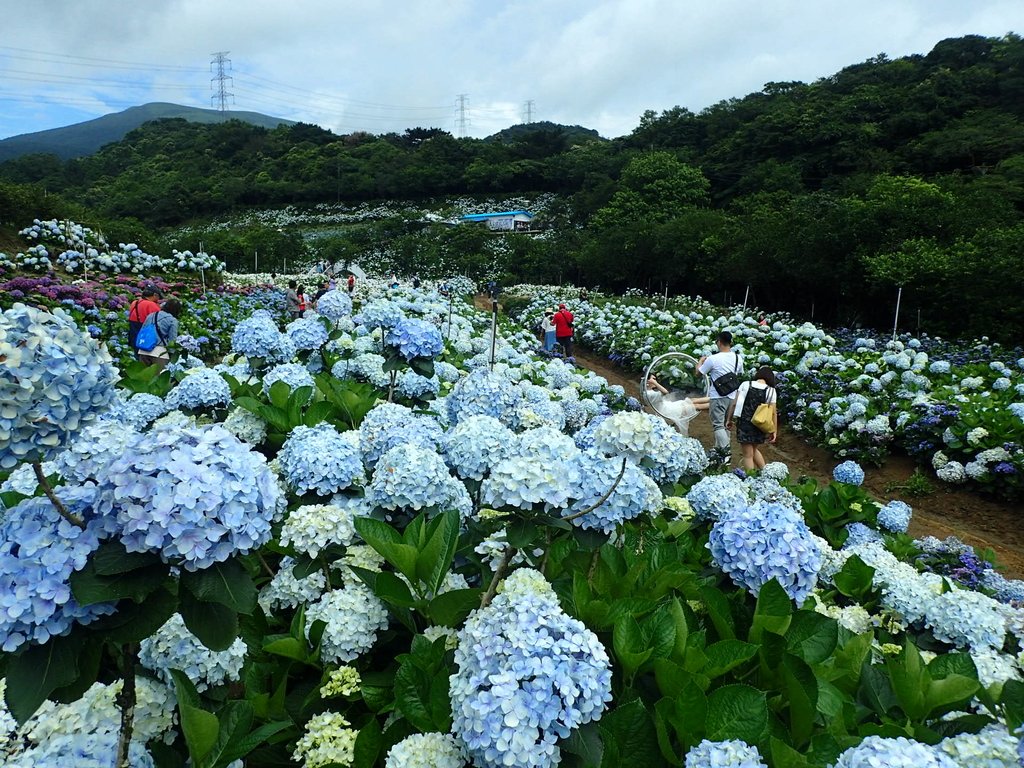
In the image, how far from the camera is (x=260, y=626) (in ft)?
5.78

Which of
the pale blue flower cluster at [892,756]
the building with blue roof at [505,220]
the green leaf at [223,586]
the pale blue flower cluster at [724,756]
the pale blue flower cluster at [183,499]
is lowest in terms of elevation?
the pale blue flower cluster at [724,756]

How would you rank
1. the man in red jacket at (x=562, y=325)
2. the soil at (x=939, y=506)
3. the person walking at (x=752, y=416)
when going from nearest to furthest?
the soil at (x=939, y=506), the person walking at (x=752, y=416), the man in red jacket at (x=562, y=325)

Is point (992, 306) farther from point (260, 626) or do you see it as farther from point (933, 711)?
point (260, 626)

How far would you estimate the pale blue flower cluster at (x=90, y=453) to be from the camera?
3.48ft

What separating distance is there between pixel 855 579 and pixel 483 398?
167cm

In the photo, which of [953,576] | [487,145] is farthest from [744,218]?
[487,145]

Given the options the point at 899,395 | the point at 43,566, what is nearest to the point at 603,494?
the point at 43,566

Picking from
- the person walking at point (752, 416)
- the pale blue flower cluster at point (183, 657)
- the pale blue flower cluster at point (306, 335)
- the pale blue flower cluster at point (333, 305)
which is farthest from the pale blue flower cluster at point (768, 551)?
the person walking at point (752, 416)

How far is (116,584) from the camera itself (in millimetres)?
973

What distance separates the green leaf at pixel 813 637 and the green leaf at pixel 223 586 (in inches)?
50.5

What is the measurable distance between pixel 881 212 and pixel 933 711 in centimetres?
1620

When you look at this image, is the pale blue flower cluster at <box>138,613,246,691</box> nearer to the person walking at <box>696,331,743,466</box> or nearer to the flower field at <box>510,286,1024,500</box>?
the person walking at <box>696,331,743,466</box>

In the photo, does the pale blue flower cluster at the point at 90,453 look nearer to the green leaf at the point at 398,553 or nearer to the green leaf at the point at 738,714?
the green leaf at the point at 398,553

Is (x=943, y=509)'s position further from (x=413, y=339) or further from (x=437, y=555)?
(x=437, y=555)
